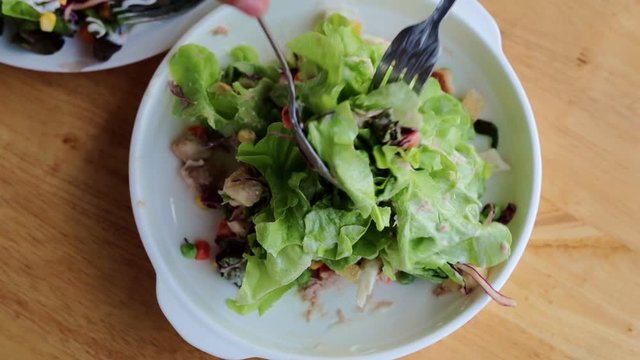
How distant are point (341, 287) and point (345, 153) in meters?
0.29

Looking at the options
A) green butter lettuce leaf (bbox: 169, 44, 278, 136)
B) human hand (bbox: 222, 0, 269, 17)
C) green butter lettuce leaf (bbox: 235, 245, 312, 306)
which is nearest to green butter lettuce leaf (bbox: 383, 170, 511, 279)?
green butter lettuce leaf (bbox: 235, 245, 312, 306)

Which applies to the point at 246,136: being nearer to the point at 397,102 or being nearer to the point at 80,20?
the point at 397,102

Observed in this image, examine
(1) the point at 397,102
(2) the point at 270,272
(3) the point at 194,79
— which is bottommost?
(2) the point at 270,272

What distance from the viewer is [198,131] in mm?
947

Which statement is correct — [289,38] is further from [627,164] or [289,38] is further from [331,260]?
[627,164]

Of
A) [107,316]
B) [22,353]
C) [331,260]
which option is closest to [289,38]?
[331,260]

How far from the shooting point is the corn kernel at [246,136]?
875 mm

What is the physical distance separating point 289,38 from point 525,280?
17.8 inches

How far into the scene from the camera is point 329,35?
787 mm

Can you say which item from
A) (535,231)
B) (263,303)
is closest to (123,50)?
(263,303)

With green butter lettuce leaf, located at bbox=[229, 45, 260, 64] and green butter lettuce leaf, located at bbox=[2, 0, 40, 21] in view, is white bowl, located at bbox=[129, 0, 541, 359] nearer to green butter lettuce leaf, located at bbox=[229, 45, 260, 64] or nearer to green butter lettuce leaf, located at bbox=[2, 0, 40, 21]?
green butter lettuce leaf, located at bbox=[229, 45, 260, 64]

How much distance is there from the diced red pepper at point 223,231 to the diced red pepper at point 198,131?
0.37 ft

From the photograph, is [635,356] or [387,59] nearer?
[387,59]

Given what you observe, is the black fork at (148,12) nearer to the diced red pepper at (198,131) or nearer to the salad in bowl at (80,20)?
the salad in bowl at (80,20)
